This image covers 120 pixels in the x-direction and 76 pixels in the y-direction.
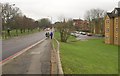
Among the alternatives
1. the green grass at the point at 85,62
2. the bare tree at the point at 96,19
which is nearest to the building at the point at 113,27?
the green grass at the point at 85,62

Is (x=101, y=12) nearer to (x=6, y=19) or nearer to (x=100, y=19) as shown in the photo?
(x=100, y=19)

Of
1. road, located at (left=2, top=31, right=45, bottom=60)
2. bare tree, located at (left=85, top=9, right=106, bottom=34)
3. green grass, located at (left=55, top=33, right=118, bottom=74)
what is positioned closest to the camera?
green grass, located at (left=55, top=33, right=118, bottom=74)

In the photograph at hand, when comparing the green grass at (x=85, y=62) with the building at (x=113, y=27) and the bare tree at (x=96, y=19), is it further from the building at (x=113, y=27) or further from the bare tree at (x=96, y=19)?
the bare tree at (x=96, y=19)

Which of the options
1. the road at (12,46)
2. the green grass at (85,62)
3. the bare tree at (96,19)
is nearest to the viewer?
the green grass at (85,62)

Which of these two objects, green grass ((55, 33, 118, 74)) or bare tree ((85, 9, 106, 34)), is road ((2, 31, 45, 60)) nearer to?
green grass ((55, 33, 118, 74))

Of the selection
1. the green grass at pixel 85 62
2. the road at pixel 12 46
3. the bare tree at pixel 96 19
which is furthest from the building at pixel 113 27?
the bare tree at pixel 96 19

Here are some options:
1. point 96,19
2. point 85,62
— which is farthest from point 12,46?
point 96,19

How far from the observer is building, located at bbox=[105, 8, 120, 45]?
2099 inches

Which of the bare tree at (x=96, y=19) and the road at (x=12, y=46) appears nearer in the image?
the road at (x=12, y=46)

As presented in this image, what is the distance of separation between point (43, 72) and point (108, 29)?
4893cm

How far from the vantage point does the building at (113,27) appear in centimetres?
5331

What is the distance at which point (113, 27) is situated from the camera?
56062mm

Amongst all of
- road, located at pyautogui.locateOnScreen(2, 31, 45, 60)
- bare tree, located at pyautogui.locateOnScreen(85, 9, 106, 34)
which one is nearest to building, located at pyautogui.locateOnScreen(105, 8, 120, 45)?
road, located at pyautogui.locateOnScreen(2, 31, 45, 60)

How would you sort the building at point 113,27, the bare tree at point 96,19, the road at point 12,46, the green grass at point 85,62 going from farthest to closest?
the bare tree at point 96,19
the building at point 113,27
the road at point 12,46
the green grass at point 85,62
